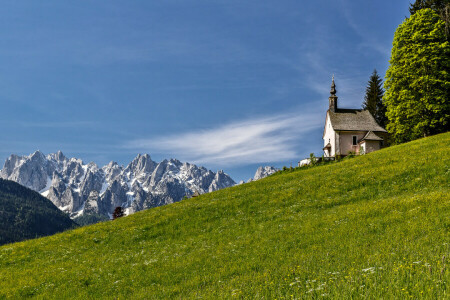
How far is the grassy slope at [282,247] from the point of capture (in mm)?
7672

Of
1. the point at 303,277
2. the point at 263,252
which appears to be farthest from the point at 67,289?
the point at 303,277

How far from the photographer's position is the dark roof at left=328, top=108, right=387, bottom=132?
62219 mm

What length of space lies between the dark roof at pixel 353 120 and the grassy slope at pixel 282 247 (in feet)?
107

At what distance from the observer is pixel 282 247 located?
533 inches

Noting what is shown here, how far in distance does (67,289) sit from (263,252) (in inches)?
346

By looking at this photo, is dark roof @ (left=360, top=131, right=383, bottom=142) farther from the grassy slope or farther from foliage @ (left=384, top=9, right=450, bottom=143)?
the grassy slope

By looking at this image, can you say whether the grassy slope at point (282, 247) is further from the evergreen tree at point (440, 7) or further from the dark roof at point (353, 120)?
the evergreen tree at point (440, 7)

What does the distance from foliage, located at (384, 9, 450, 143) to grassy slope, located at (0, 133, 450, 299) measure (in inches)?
725

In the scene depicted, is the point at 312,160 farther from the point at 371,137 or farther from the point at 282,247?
the point at 282,247

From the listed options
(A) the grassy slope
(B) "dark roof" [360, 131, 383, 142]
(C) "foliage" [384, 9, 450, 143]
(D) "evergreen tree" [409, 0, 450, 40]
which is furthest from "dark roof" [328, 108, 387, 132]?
(A) the grassy slope

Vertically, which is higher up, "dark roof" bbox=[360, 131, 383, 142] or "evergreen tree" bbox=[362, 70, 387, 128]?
"evergreen tree" bbox=[362, 70, 387, 128]

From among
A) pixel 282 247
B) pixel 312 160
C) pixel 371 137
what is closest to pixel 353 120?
pixel 371 137

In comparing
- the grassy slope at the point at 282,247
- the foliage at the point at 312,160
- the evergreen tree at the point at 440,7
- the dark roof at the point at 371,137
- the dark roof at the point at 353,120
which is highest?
the evergreen tree at the point at 440,7

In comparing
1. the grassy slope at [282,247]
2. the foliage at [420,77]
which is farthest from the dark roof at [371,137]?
the grassy slope at [282,247]
